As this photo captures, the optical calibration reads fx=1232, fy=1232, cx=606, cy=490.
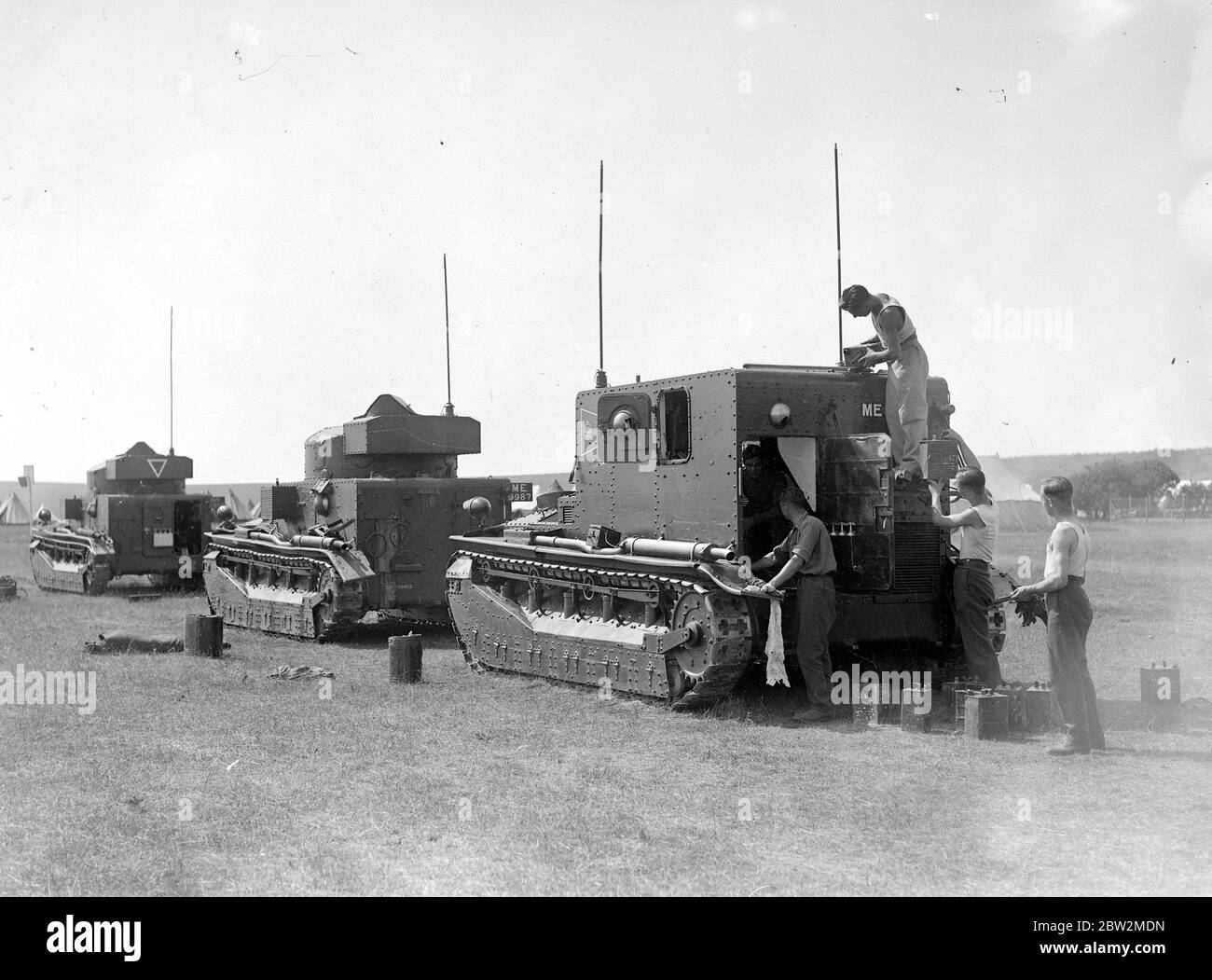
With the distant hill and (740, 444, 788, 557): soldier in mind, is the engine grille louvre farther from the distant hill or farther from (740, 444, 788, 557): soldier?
the distant hill

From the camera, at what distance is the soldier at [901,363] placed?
415 inches

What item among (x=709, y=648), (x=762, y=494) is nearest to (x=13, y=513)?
(x=762, y=494)

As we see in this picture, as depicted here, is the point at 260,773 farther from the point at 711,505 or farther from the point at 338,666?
the point at 338,666

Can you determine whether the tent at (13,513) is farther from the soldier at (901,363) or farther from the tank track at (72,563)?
the soldier at (901,363)

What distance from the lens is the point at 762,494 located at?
11.0 metres

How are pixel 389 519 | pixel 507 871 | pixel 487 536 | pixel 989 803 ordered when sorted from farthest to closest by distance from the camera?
1. pixel 389 519
2. pixel 487 536
3. pixel 989 803
4. pixel 507 871

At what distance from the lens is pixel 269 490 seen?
18594mm

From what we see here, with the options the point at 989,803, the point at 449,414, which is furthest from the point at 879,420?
the point at 449,414

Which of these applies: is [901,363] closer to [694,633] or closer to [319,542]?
[694,633]

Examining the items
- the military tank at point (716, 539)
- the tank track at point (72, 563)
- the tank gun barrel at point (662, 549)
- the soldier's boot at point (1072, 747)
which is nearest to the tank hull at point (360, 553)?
the military tank at point (716, 539)

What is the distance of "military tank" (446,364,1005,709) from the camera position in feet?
33.4

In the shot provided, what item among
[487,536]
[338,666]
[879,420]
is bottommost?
[338,666]

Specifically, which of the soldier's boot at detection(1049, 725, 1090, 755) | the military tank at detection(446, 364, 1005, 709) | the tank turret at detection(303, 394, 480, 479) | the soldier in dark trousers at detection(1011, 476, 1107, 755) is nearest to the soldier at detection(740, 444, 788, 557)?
the military tank at detection(446, 364, 1005, 709)
